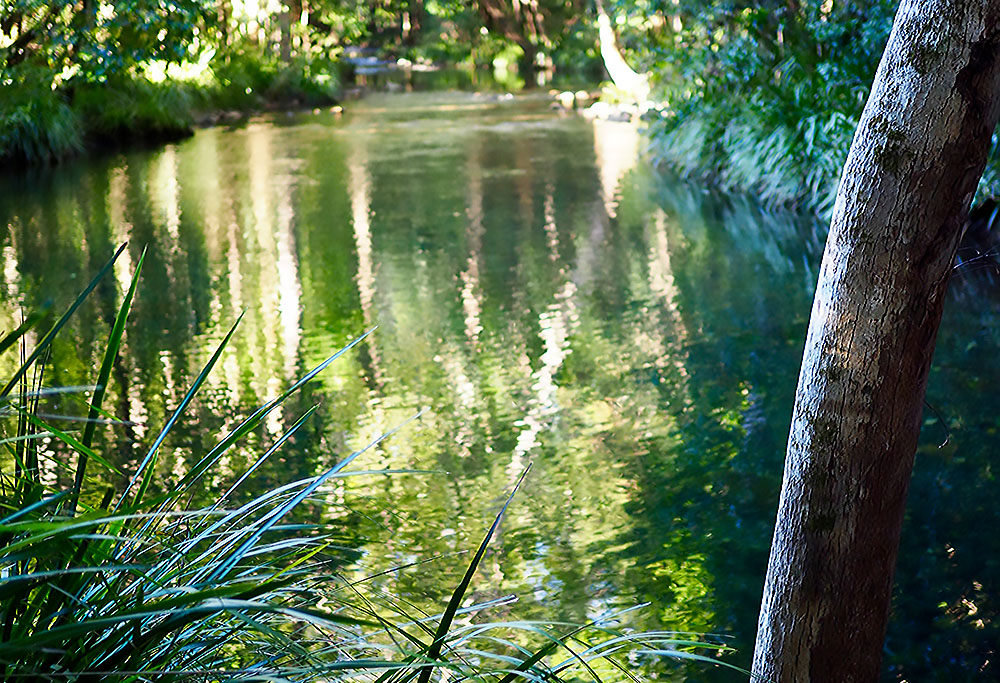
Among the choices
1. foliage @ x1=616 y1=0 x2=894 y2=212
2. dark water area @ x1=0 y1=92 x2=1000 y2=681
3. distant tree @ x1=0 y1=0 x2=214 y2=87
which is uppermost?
distant tree @ x1=0 y1=0 x2=214 y2=87

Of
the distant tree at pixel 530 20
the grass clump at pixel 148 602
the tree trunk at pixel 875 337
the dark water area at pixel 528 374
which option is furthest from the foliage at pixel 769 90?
the distant tree at pixel 530 20

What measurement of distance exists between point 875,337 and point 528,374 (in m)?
3.33

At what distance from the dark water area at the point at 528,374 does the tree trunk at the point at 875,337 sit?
0.55 ft

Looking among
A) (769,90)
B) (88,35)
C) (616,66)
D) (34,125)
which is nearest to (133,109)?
(88,35)

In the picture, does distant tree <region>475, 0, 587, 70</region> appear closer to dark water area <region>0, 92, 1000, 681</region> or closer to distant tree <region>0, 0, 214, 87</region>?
distant tree <region>0, 0, 214, 87</region>

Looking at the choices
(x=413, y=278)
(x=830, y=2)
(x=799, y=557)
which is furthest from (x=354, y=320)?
(x=830, y=2)

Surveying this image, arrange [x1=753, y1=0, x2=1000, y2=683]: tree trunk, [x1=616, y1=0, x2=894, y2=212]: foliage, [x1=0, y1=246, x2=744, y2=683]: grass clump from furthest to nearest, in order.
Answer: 1. [x1=616, y1=0, x2=894, y2=212]: foliage
2. [x1=753, y1=0, x2=1000, y2=683]: tree trunk
3. [x1=0, y1=246, x2=744, y2=683]: grass clump

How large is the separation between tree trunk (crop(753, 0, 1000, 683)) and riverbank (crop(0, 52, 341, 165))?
11.9 meters

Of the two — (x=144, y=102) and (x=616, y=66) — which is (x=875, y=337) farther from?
(x=616, y=66)

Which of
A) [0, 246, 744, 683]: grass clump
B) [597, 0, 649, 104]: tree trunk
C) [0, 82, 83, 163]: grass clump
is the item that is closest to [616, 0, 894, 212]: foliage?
[597, 0, 649, 104]: tree trunk

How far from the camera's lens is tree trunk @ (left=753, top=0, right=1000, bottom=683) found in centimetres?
171

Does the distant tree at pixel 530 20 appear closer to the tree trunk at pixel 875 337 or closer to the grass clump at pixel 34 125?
the grass clump at pixel 34 125

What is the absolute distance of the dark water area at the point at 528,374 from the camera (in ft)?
10.6

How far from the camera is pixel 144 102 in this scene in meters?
14.7
